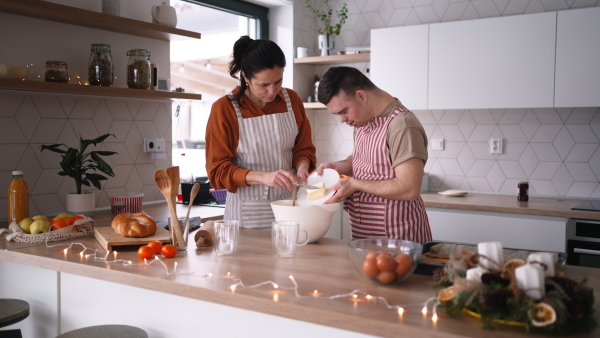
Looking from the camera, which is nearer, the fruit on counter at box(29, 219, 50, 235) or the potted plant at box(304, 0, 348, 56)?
the fruit on counter at box(29, 219, 50, 235)

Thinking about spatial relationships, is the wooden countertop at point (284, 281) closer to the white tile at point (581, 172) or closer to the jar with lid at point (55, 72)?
the jar with lid at point (55, 72)

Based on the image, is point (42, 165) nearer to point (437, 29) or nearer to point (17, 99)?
point (17, 99)

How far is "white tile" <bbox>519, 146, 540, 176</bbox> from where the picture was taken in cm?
384

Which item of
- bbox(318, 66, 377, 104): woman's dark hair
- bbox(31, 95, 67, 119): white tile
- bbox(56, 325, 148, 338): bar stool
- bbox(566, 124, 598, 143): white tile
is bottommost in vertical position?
bbox(56, 325, 148, 338): bar stool

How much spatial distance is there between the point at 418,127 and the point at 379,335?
3.27 feet

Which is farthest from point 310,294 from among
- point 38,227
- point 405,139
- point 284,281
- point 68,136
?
point 68,136

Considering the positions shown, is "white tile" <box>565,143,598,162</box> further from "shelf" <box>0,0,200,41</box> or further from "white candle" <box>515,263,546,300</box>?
"white candle" <box>515,263,546,300</box>

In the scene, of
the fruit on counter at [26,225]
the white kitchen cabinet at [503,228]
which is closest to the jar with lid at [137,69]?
the fruit on counter at [26,225]

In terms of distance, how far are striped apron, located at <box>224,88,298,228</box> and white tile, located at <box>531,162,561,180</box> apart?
2089mm

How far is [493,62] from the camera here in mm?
3518

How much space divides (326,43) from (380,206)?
8.11 ft

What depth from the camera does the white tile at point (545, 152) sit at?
12.4 feet

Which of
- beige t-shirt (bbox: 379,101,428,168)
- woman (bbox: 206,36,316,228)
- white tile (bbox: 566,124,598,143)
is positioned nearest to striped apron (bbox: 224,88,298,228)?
woman (bbox: 206,36,316,228)

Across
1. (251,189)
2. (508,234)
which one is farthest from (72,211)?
(508,234)
